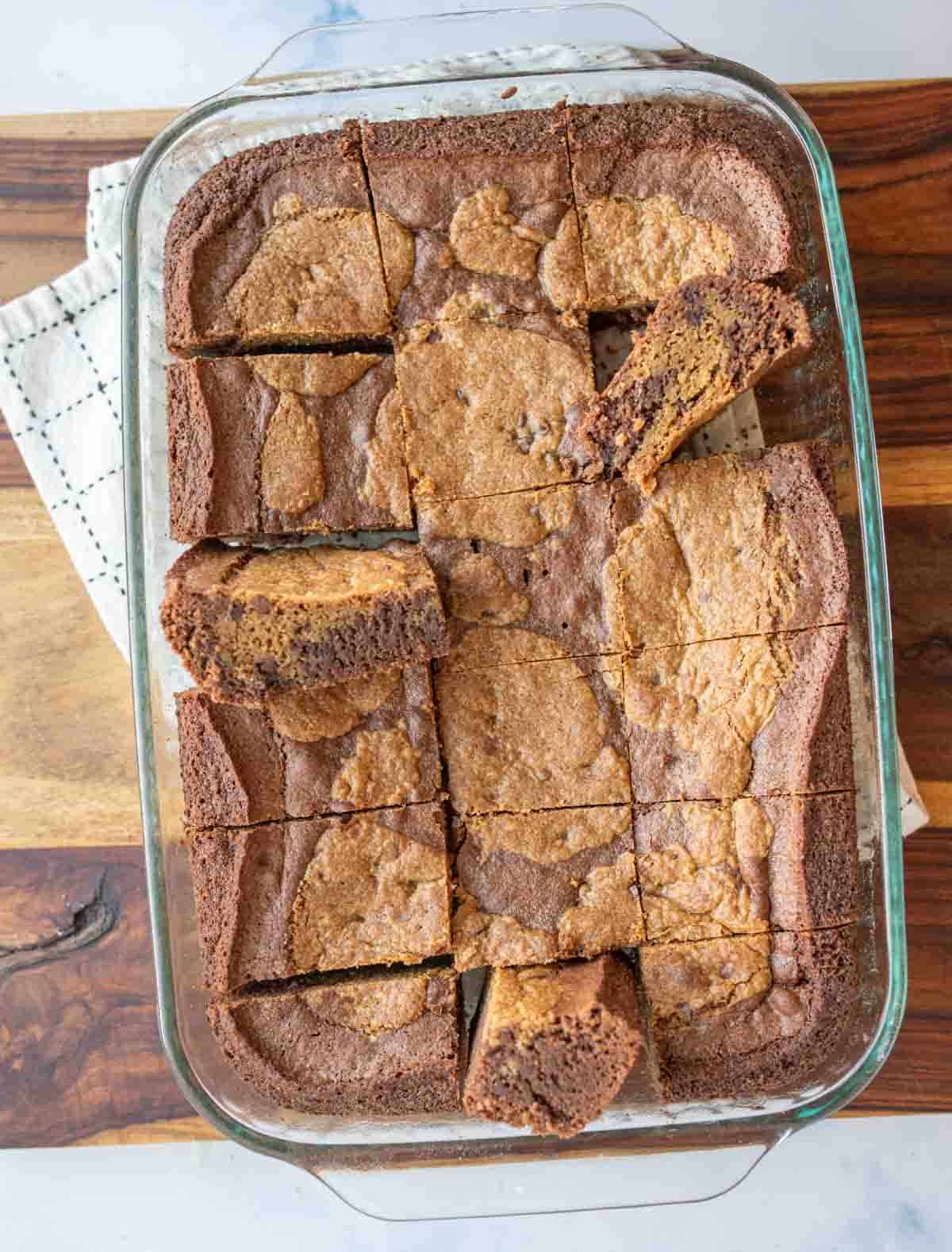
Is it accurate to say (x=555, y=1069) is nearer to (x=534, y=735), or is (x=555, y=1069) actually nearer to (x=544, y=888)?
(x=544, y=888)

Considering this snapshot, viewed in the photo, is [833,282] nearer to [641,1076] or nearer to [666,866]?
[666,866]

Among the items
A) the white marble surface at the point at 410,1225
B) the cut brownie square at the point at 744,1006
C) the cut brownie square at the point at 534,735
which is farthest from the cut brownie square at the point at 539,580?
the white marble surface at the point at 410,1225

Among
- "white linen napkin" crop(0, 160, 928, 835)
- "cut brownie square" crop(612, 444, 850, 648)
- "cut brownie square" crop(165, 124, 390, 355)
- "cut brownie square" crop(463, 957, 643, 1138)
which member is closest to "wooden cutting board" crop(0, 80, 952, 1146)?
"white linen napkin" crop(0, 160, 928, 835)

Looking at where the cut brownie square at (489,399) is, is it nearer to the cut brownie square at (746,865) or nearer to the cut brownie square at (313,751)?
the cut brownie square at (313,751)

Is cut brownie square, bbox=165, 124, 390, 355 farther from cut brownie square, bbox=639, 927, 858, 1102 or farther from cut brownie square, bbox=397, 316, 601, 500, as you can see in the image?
cut brownie square, bbox=639, 927, 858, 1102

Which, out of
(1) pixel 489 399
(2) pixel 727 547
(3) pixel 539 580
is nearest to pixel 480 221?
(1) pixel 489 399
